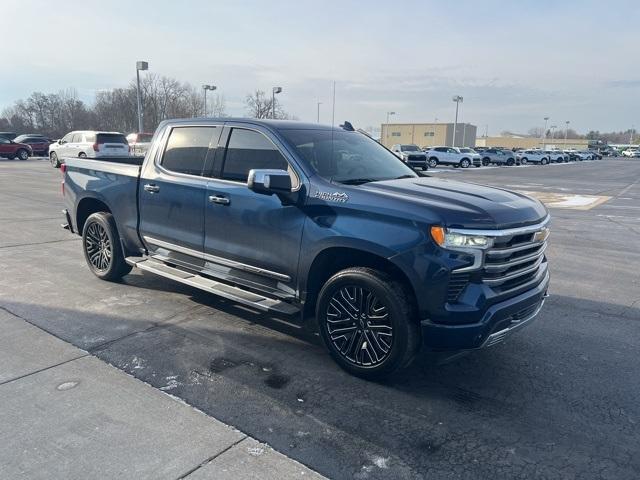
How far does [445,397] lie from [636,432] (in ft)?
3.93

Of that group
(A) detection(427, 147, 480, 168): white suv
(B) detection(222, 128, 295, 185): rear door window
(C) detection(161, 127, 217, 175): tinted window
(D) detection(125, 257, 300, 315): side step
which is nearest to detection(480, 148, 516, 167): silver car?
(A) detection(427, 147, 480, 168): white suv

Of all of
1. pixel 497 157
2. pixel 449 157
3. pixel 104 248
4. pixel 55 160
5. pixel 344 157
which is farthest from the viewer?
pixel 497 157

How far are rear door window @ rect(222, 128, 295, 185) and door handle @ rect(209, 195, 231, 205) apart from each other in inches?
7.8

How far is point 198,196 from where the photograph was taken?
485cm

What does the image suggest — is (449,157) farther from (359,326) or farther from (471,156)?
(359,326)

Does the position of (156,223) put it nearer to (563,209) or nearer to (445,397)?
(445,397)

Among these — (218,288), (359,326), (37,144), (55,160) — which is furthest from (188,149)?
(37,144)

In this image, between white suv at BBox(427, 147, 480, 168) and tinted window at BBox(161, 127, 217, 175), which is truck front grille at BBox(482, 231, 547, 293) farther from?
white suv at BBox(427, 147, 480, 168)

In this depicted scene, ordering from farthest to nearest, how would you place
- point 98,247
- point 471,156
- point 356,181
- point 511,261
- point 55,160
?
point 471,156 < point 55,160 < point 98,247 < point 356,181 < point 511,261

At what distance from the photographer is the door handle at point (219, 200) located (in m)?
4.57

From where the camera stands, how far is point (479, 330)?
11.2 feet

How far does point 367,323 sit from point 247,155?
1.92 metres

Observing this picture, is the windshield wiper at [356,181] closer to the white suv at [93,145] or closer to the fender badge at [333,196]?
the fender badge at [333,196]

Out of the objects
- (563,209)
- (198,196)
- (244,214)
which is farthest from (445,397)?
(563,209)
